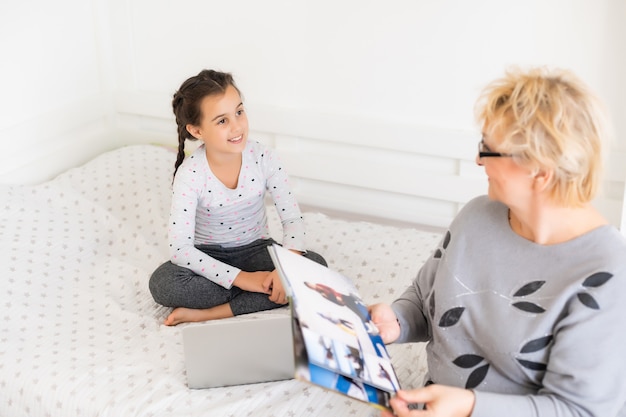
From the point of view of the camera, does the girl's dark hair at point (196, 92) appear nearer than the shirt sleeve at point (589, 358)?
No

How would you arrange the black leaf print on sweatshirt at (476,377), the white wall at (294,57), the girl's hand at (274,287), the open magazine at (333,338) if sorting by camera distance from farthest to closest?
the white wall at (294,57) < the girl's hand at (274,287) < the black leaf print on sweatshirt at (476,377) < the open magazine at (333,338)

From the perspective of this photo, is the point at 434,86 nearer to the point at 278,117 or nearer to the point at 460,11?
the point at 460,11

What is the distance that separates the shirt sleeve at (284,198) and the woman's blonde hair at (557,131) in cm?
89

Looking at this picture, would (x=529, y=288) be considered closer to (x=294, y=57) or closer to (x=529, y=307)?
(x=529, y=307)

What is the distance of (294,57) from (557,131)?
146 cm

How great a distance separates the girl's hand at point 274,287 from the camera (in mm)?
1810

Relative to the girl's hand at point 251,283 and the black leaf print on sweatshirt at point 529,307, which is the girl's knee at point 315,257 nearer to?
the girl's hand at point 251,283

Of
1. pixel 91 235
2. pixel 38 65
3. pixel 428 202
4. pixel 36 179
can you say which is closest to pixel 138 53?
pixel 38 65

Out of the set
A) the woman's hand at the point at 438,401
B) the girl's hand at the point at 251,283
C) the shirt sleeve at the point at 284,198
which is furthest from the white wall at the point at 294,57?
the woman's hand at the point at 438,401

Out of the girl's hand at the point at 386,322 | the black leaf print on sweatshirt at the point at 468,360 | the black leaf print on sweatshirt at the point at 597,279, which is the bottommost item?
the black leaf print on sweatshirt at the point at 468,360

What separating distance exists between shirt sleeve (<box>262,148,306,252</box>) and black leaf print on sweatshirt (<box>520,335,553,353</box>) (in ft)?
2.82

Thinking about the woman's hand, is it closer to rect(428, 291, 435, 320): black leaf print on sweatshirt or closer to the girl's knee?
rect(428, 291, 435, 320): black leaf print on sweatshirt

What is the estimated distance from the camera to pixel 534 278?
1154mm

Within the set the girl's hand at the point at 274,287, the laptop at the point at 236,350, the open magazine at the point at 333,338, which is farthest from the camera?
the girl's hand at the point at 274,287
